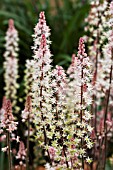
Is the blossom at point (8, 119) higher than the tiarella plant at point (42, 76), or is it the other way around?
the tiarella plant at point (42, 76)

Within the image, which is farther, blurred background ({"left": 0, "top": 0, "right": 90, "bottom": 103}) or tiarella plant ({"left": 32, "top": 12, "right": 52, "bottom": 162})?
blurred background ({"left": 0, "top": 0, "right": 90, "bottom": 103})

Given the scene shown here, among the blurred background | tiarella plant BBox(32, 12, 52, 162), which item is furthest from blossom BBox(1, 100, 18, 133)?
the blurred background

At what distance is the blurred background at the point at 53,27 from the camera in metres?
5.25

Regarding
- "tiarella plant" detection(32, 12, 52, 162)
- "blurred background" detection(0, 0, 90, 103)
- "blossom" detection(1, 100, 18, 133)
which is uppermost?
"blurred background" detection(0, 0, 90, 103)

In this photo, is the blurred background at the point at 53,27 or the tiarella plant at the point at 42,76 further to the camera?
the blurred background at the point at 53,27

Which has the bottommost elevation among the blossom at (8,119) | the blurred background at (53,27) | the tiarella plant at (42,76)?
the blossom at (8,119)

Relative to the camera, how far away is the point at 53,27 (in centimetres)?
584

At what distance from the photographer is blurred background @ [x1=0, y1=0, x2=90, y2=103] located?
5.25m

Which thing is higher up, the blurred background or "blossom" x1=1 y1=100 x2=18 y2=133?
the blurred background

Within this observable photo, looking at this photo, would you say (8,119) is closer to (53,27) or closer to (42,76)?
(42,76)

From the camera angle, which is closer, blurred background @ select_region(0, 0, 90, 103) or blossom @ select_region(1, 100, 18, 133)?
blossom @ select_region(1, 100, 18, 133)

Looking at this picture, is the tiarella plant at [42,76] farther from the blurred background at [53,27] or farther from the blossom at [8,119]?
the blurred background at [53,27]

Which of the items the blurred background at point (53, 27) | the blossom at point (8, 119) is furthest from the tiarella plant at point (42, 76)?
the blurred background at point (53, 27)

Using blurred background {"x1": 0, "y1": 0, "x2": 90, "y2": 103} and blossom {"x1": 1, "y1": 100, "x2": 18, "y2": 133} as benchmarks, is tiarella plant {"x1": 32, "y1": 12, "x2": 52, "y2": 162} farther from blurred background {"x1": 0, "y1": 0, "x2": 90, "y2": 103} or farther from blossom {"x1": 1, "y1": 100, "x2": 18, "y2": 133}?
blurred background {"x1": 0, "y1": 0, "x2": 90, "y2": 103}
